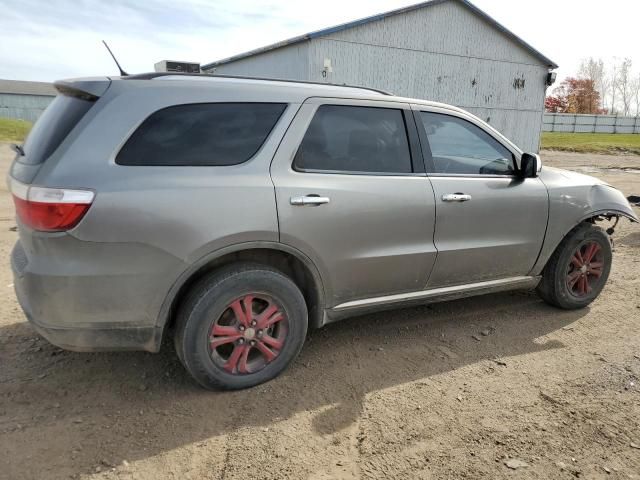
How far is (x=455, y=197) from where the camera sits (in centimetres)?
353

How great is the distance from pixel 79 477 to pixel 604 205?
4339mm

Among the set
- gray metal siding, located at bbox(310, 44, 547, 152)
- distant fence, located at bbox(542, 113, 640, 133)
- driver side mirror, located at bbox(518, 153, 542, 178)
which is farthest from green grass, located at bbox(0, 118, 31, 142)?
distant fence, located at bbox(542, 113, 640, 133)

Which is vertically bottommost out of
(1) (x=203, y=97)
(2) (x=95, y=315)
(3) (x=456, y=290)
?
(3) (x=456, y=290)

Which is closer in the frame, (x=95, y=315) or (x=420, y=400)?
(x=95, y=315)

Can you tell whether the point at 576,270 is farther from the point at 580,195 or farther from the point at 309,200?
the point at 309,200

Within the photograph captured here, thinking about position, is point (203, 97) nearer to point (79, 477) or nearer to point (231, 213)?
point (231, 213)

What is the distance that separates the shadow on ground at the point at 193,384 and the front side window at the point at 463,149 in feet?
4.30

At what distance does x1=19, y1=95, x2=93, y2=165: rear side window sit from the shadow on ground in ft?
4.60

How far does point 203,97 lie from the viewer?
2.83 metres

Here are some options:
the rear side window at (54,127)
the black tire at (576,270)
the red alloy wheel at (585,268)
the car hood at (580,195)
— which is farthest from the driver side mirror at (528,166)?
the rear side window at (54,127)

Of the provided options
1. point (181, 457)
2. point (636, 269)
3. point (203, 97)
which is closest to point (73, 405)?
point (181, 457)

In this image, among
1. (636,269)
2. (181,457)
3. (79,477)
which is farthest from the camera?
(636,269)

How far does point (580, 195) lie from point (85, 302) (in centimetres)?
385

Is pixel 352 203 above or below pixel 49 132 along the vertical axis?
below
